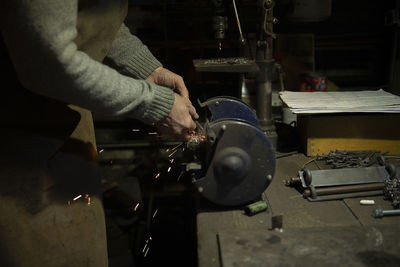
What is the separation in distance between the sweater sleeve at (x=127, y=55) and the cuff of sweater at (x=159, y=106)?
38cm

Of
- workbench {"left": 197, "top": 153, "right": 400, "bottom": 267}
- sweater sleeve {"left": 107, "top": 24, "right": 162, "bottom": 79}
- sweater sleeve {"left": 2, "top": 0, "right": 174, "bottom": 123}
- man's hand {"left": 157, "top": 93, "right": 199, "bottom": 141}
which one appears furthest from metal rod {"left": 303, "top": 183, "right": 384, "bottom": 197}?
sweater sleeve {"left": 107, "top": 24, "right": 162, "bottom": 79}

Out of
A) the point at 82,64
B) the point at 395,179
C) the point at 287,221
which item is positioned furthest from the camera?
the point at 395,179

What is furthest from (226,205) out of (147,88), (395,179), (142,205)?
(142,205)

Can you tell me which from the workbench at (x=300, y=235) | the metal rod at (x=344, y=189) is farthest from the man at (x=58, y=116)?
the metal rod at (x=344, y=189)

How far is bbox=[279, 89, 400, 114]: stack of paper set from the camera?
5.14 feet

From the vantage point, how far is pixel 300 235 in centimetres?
100

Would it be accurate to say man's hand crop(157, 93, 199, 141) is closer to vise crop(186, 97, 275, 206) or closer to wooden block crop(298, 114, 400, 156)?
vise crop(186, 97, 275, 206)

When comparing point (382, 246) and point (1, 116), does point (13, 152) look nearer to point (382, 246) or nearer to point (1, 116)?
point (1, 116)

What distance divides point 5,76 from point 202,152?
0.65 meters

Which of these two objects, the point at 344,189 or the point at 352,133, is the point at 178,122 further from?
the point at 352,133

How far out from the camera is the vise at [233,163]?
1.12m

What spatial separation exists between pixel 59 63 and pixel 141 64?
610 mm

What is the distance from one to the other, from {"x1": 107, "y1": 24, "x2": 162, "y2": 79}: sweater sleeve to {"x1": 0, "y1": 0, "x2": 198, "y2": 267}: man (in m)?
0.19

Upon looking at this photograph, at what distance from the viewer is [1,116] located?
1.03 m
